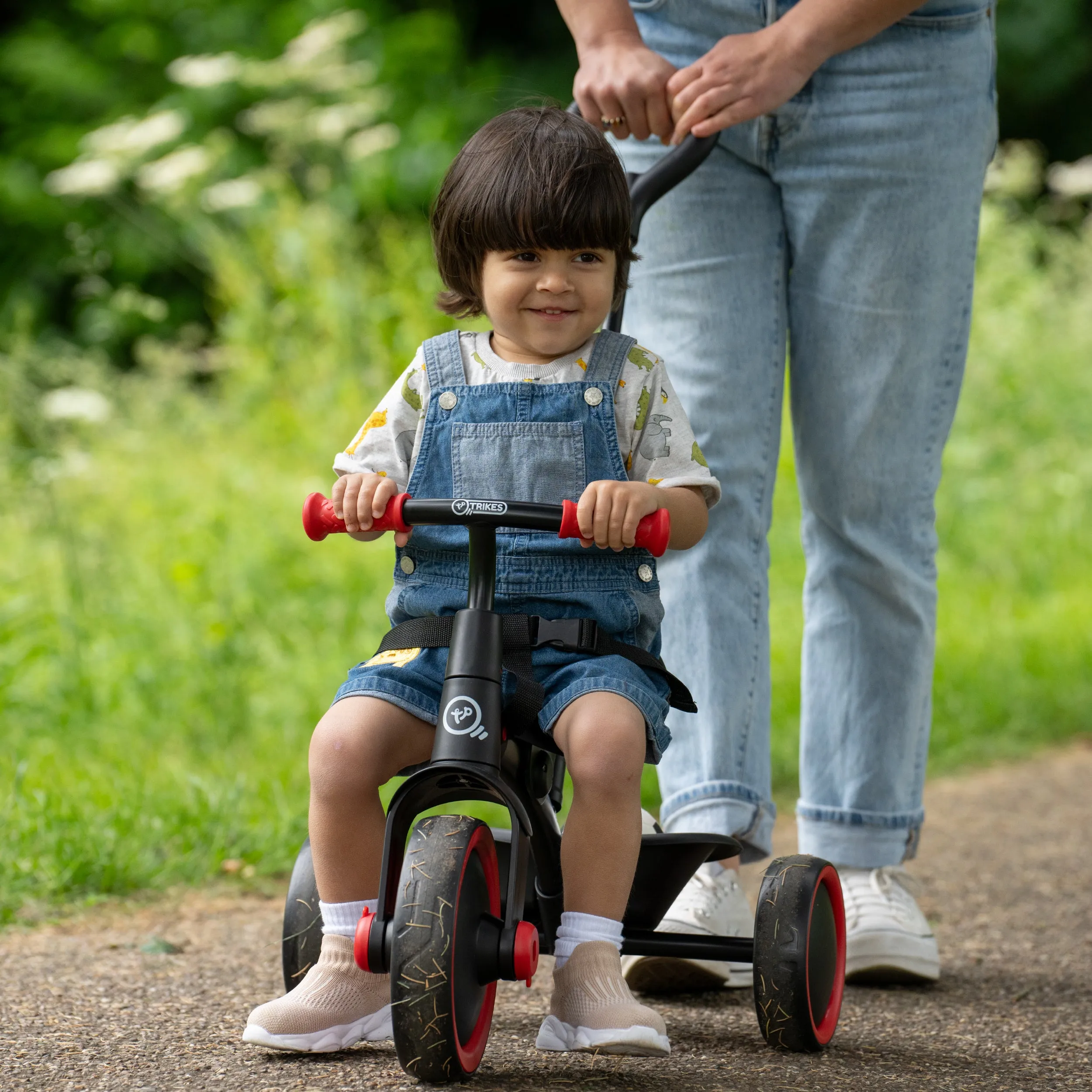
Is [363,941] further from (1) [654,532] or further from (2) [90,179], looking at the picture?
(2) [90,179]

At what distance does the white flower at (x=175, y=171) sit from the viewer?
18.9 ft

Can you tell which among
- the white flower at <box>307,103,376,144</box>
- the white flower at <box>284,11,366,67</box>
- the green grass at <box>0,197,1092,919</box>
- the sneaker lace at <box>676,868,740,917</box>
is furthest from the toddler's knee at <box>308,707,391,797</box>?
the white flower at <box>284,11,366,67</box>

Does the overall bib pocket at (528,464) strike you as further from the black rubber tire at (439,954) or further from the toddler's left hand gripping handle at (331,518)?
the black rubber tire at (439,954)

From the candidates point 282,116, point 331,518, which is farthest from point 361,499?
point 282,116

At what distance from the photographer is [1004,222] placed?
7.05 metres

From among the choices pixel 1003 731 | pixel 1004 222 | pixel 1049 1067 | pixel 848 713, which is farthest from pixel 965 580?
pixel 1049 1067

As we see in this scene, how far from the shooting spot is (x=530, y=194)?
184 cm

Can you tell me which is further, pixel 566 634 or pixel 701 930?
pixel 701 930

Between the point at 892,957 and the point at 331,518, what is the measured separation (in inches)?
45.5

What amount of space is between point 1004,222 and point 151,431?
4.09m

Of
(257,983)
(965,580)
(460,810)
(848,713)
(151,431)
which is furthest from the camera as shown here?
(151,431)

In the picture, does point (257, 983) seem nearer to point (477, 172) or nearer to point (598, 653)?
point (598, 653)

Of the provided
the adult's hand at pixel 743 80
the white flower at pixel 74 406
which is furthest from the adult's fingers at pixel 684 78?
the white flower at pixel 74 406

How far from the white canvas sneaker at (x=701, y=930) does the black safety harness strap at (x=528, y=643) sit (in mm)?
530
